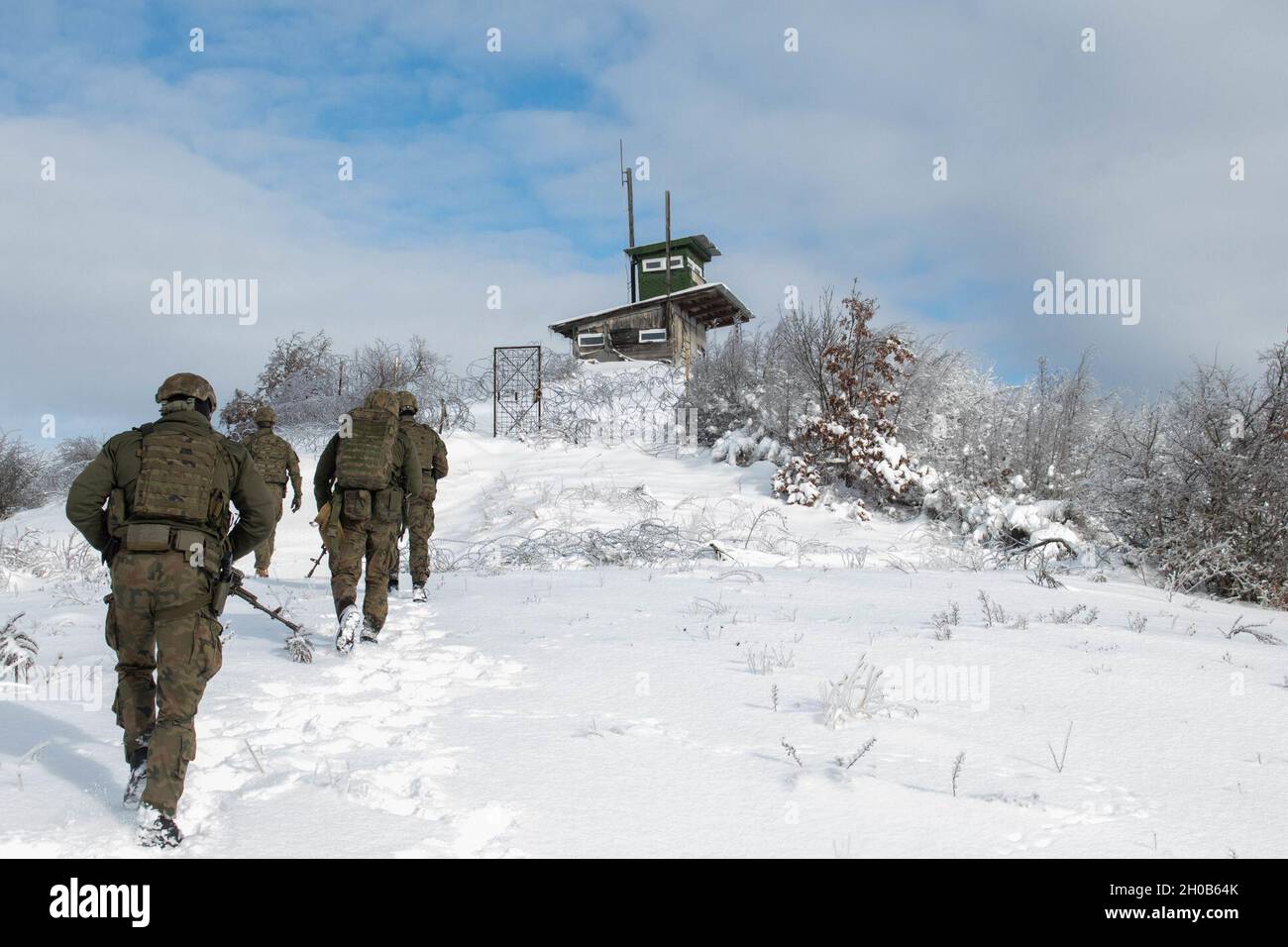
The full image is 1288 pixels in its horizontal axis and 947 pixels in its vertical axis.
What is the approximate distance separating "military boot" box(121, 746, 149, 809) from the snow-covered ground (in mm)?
64

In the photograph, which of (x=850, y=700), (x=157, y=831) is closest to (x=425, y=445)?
(x=850, y=700)

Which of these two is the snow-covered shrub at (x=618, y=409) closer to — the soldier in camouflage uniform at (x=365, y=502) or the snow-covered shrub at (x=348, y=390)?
the snow-covered shrub at (x=348, y=390)

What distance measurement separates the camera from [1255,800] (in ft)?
9.93

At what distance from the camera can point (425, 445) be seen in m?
8.50

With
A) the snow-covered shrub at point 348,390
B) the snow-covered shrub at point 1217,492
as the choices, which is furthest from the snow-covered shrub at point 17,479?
the snow-covered shrub at point 1217,492

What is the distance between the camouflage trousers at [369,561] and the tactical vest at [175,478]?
8.93 ft

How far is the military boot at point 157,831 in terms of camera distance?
2.87 metres

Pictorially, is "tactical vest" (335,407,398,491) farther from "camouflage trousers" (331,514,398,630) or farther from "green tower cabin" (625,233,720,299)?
"green tower cabin" (625,233,720,299)

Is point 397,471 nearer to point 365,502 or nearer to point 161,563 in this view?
point 365,502

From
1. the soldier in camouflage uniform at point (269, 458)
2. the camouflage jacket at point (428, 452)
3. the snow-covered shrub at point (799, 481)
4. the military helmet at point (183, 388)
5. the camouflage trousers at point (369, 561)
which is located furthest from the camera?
the snow-covered shrub at point (799, 481)
